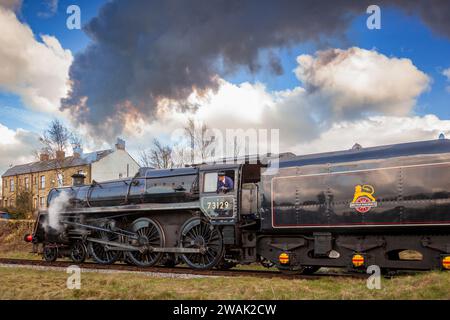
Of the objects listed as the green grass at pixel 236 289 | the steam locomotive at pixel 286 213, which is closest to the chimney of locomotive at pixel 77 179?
the steam locomotive at pixel 286 213

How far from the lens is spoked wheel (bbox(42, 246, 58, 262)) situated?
19.0 m

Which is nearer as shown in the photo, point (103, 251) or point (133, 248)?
point (133, 248)

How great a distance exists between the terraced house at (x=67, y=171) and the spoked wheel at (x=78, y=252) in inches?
1152

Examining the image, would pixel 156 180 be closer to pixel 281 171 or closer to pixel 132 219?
pixel 132 219

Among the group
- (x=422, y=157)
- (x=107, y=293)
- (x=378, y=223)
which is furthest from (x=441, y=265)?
(x=107, y=293)

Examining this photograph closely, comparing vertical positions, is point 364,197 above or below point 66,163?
below

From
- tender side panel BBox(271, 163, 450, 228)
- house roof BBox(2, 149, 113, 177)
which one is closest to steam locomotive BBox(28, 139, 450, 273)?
tender side panel BBox(271, 163, 450, 228)

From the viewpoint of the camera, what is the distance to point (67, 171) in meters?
49.5

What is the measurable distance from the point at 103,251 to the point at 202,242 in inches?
200

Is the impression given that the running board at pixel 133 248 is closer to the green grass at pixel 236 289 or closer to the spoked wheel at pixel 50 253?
the spoked wheel at pixel 50 253

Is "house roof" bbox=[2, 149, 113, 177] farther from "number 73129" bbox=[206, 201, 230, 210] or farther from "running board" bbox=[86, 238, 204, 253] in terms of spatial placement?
"number 73129" bbox=[206, 201, 230, 210]

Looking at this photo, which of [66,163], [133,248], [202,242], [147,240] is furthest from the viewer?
[66,163]

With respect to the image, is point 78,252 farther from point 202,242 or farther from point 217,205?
point 217,205

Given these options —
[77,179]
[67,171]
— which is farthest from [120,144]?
[77,179]
